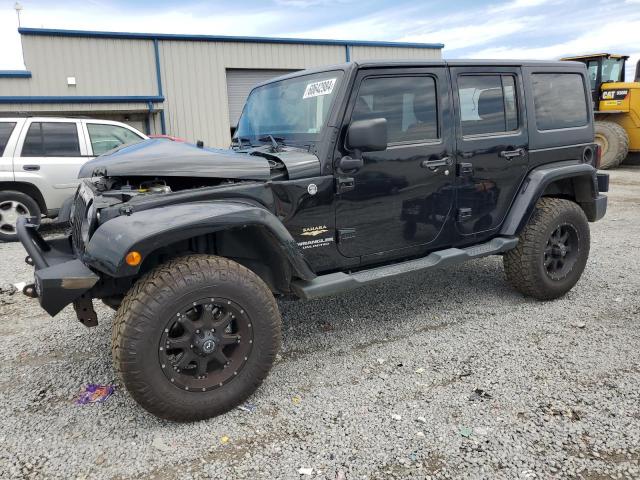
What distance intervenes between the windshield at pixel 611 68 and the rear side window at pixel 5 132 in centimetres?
1458

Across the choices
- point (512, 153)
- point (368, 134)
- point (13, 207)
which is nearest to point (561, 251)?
point (512, 153)

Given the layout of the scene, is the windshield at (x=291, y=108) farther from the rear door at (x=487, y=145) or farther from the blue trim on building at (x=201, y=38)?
the blue trim on building at (x=201, y=38)

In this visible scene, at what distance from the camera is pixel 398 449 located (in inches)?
98.1

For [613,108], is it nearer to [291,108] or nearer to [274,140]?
[291,108]

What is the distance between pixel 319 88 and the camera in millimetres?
3471

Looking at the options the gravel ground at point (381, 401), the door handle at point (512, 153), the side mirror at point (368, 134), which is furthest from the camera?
the door handle at point (512, 153)

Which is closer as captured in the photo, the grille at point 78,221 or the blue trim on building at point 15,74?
the grille at point 78,221

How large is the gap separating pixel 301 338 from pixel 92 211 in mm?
1799

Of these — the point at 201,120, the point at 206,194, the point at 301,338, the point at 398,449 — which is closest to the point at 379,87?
the point at 206,194

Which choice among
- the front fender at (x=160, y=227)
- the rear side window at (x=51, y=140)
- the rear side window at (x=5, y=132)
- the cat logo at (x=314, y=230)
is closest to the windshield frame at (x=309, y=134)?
the cat logo at (x=314, y=230)

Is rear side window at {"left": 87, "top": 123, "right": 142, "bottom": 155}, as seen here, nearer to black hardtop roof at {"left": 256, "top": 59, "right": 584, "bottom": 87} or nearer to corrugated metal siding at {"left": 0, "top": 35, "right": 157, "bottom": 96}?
black hardtop roof at {"left": 256, "top": 59, "right": 584, "bottom": 87}

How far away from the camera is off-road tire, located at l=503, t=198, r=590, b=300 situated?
4184mm

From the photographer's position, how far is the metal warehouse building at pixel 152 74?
1457 cm

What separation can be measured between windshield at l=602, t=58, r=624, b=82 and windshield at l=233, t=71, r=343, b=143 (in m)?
13.5
